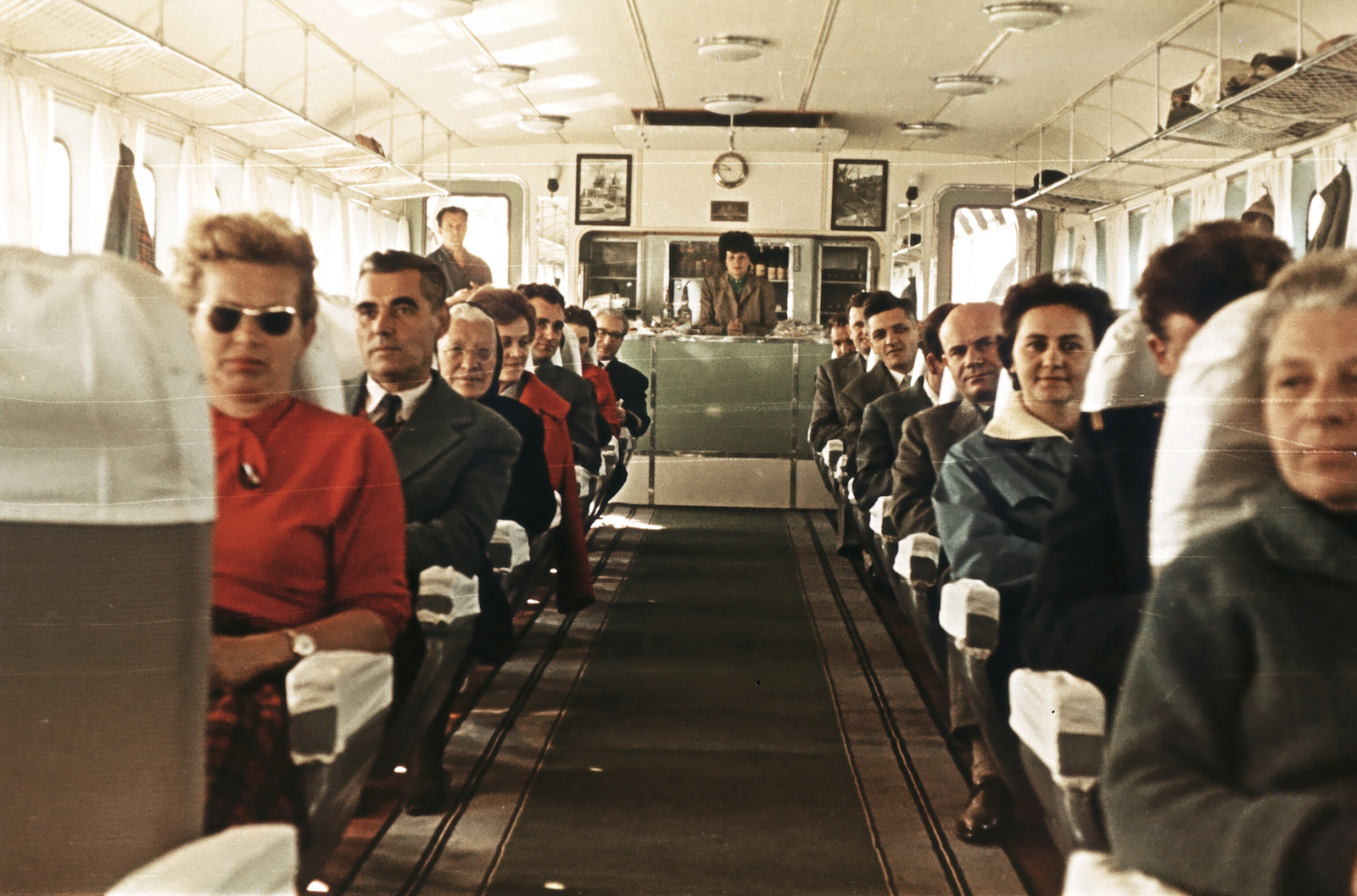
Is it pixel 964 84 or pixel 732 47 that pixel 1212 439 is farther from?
pixel 732 47

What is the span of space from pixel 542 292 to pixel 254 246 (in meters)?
0.47

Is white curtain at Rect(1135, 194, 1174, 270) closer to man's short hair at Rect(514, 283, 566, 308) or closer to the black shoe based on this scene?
man's short hair at Rect(514, 283, 566, 308)

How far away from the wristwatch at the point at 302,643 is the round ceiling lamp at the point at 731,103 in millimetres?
629

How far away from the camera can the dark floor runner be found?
6.25 feet

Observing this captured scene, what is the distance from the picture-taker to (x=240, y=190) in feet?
3.08

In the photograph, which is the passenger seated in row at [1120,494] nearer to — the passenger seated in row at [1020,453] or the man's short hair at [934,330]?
the passenger seated in row at [1020,453]

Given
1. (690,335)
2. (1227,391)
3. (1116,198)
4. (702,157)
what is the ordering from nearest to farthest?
(1227,391), (1116,198), (702,157), (690,335)

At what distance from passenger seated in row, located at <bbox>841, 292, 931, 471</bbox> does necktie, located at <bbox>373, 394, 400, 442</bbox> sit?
0.71 m

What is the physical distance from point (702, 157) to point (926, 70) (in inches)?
9.7

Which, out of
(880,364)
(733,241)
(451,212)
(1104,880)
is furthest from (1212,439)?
(880,364)

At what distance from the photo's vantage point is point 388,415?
1.06m

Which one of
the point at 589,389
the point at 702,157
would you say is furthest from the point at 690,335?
the point at 702,157

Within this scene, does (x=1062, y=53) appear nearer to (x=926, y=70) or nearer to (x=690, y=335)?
(x=926, y=70)

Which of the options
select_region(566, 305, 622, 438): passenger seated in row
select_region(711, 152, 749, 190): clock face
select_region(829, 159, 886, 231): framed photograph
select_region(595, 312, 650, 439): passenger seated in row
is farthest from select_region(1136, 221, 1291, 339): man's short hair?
select_region(595, 312, 650, 439): passenger seated in row
